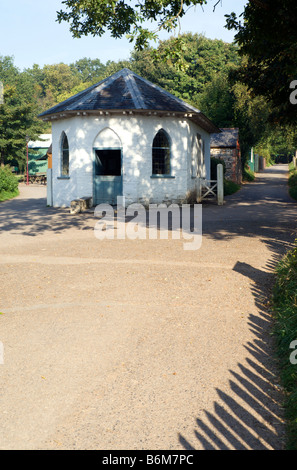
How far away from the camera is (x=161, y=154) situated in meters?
21.4

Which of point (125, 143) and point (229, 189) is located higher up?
point (125, 143)

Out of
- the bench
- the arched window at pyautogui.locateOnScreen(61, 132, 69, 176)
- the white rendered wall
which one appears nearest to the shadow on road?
the bench

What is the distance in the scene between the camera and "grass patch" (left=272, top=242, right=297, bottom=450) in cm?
387

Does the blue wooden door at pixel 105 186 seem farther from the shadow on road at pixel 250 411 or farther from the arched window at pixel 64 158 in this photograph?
the shadow on road at pixel 250 411

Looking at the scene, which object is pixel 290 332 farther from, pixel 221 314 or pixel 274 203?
pixel 274 203

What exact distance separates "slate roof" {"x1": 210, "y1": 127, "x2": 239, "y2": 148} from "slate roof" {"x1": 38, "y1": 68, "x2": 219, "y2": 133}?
43.7ft

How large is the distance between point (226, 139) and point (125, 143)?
17827 mm

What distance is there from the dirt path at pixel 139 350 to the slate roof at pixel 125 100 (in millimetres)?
10763

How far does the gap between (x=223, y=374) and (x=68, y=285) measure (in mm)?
3975

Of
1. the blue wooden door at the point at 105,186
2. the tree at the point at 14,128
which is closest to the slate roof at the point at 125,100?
the blue wooden door at the point at 105,186

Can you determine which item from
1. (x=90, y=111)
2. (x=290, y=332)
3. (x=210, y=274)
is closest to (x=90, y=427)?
(x=290, y=332)

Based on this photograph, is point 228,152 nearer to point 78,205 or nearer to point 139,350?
point 78,205

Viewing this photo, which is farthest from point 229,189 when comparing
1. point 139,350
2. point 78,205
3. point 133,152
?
point 139,350

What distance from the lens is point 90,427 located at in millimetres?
3660
